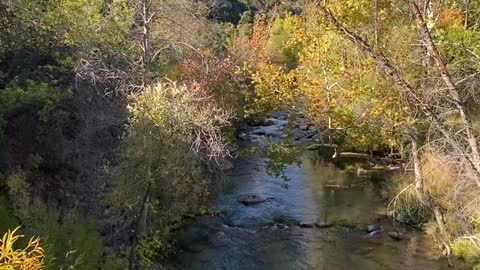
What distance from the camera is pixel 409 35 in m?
17.3

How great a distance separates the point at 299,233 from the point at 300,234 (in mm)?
83

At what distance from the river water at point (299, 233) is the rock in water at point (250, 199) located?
0.57ft

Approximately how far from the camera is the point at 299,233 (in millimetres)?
17219

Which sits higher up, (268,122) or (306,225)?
(268,122)

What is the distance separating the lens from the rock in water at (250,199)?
64.0 ft

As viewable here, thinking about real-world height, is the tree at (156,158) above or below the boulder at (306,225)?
above

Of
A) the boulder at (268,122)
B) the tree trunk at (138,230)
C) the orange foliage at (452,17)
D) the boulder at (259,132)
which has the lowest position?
the tree trunk at (138,230)

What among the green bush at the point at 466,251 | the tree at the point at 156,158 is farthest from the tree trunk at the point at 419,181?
the tree at the point at 156,158

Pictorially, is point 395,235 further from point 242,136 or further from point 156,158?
point 242,136

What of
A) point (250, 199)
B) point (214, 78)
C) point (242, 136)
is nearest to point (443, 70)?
point (250, 199)

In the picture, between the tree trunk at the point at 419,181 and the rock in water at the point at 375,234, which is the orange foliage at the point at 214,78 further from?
the rock in water at the point at 375,234

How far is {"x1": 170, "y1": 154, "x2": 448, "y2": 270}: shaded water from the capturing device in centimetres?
1520

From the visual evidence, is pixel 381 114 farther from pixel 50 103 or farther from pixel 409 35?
pixel 50 103

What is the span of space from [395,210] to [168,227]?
7569mm
